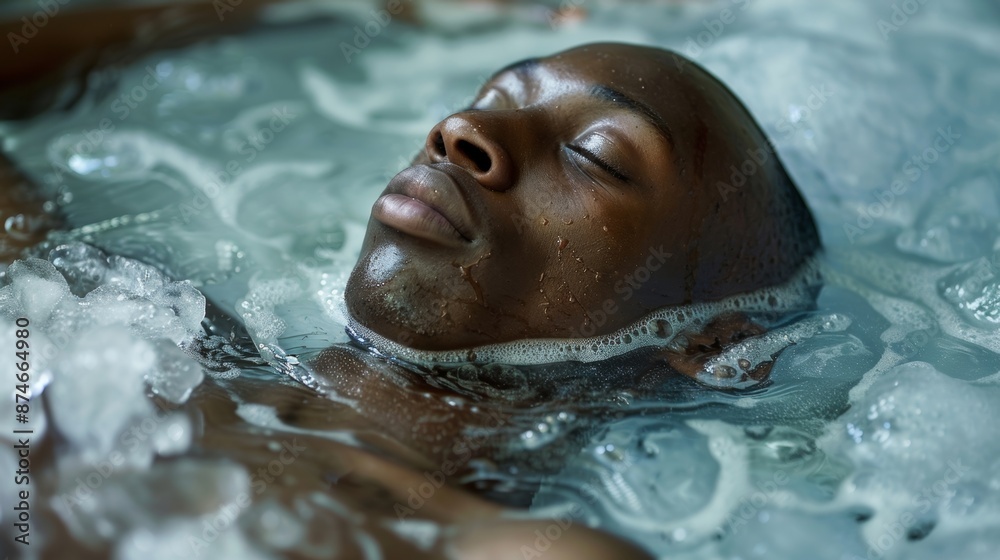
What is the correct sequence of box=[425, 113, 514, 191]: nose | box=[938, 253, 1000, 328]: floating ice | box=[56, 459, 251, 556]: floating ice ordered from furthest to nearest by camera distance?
box=[938, 253, 1000, 328]: floating ice → box=[425, 113, 514, 191]: nose → box=[56, 459, 251, 556]: floating ice

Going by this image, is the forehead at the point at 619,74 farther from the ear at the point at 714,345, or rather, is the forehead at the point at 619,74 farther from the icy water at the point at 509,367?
the icy water at the point at 509,367

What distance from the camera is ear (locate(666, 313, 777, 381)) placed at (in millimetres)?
1835

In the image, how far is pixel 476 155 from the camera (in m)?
1.72

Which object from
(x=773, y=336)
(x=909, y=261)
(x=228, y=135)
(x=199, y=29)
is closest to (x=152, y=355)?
(x=773, y=336)

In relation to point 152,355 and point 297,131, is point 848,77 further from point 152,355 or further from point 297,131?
point 152,355

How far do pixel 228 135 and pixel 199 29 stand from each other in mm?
855

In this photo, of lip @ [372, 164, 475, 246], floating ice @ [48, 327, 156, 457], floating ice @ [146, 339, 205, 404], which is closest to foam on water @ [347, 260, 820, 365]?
lip @ [372, 164, 475, 246]

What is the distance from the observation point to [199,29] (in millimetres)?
3656

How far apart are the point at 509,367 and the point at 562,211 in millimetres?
325

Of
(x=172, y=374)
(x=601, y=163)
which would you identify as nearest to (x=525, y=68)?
(x=601, y=163)

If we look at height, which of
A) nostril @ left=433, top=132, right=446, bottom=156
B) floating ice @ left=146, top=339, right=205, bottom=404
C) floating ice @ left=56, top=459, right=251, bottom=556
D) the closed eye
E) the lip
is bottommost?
floating ice @ left=56, top=459, right=251, bottom=556

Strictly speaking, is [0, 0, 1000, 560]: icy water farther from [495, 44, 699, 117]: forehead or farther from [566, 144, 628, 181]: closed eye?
[495, 44, 699, 117]: forehead

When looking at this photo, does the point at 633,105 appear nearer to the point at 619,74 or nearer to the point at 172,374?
the point at 619,74

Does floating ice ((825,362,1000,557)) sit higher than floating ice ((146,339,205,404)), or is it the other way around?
floating ice ((825,362,1000,557))
